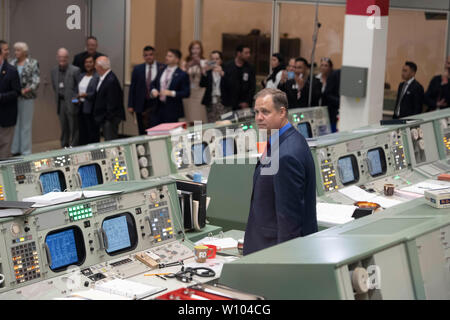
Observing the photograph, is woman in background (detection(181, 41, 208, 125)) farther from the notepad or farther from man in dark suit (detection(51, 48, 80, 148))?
the notepad

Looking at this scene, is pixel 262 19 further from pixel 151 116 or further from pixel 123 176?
pixel 123 176

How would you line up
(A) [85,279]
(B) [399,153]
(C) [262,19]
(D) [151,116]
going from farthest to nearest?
(C) [262,19] < (D) [151,116] < (B) [399,153] < (A) [85,279]

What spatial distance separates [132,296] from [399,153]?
412 centimetres

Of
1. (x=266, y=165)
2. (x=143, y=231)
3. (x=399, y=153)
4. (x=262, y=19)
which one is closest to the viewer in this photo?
(x=266, y=165)

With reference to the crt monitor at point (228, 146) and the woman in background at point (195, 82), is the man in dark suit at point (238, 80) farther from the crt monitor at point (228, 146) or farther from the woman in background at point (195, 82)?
the crt monitor at point (228, 146)

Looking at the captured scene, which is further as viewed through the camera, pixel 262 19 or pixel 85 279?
pixel 262 19

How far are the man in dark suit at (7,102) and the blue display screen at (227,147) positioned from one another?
323 cm

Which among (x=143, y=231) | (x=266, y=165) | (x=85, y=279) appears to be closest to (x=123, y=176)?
(x=143, y=231)

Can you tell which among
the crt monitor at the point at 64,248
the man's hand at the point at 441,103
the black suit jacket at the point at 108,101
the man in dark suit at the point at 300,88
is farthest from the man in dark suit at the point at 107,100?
the crt monitor at the point at 64,248

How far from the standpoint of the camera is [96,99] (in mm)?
9430

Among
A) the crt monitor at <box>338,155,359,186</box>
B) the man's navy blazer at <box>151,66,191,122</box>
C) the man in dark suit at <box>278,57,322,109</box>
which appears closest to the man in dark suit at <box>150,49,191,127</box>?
the man's navy blazer at <box>151,66,191,122</box>

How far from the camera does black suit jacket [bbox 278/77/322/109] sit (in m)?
9.70

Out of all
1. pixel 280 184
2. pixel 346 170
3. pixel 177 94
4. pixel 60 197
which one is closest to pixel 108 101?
pixel 177 94

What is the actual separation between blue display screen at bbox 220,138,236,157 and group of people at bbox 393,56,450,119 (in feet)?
9.72
